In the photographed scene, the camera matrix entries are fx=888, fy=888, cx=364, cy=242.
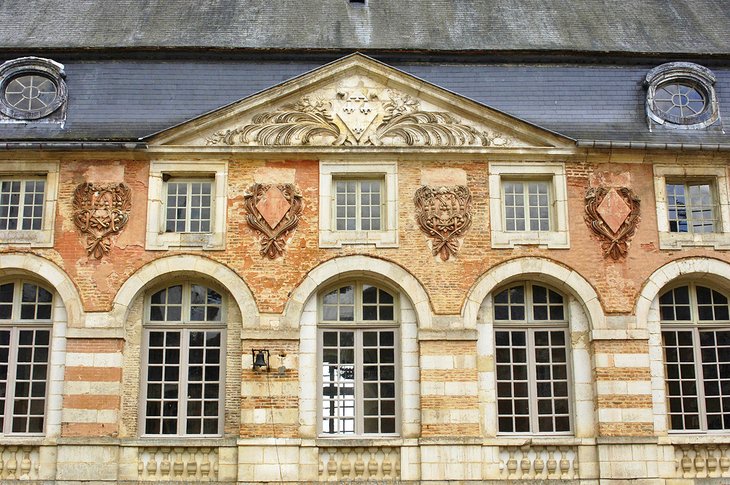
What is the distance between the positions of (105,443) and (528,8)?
11180 mm

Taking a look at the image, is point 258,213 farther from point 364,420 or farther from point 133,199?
point 364,420

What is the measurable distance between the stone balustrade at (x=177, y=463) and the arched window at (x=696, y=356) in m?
7.34

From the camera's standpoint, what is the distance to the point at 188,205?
48.2ft

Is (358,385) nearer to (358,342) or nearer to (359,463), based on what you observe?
(358,342)

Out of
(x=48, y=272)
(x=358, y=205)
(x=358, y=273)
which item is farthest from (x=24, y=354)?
(x=358, y=205)

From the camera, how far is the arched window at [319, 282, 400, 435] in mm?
14125

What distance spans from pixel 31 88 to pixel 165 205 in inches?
126

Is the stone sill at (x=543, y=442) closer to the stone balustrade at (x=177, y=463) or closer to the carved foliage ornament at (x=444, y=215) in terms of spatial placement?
the carved foliage ornament at (x=444, y=215)

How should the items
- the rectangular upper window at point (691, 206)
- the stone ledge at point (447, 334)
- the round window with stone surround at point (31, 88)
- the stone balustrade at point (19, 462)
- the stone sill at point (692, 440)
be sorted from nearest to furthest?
the stone balustrade at point (19, 462) < the stone sill at point (692, 440) < the stone ledge at point (447, 334) < the rectangular upper window at point (691, 206) < the round window with stone surround at point (31, 88)

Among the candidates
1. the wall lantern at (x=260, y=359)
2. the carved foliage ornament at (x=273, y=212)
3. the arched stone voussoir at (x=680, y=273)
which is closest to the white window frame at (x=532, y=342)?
the arched stone voussoir at (x=680, y=273)

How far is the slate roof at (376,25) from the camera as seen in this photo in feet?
52.3

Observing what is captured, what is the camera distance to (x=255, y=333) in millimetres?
13938

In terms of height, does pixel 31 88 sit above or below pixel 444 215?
above

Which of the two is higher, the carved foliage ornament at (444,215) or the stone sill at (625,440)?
the carved foliage ornament at (444,215)
